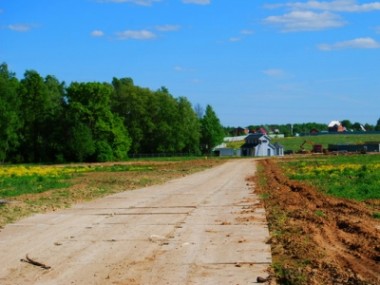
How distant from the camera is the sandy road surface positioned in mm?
9695

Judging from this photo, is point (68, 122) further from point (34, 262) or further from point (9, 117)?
point (34, 262)

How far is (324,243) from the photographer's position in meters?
12.0

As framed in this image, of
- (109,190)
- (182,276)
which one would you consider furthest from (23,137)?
(182,276)

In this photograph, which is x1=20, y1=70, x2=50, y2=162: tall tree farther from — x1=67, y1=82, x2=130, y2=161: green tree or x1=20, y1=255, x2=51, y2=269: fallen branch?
x1=20, y1=255, x2=51, y2=269: fallen branch

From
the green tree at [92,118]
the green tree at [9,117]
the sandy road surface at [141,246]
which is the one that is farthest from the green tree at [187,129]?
the sandy road surface at [141,246]

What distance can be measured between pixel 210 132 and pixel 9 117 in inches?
2214

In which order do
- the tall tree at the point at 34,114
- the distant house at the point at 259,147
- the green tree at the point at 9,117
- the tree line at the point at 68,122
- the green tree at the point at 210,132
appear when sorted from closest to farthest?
the green tree at the point at 9,117 < the tree line at the point at 68,122 < the tall tree at the point at 34,114 < the distant house at the point at 259,147 < the green tree at the point at 210,132

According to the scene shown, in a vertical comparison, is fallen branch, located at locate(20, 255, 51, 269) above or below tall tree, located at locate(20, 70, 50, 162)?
below

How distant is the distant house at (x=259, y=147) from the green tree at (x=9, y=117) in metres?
52.0

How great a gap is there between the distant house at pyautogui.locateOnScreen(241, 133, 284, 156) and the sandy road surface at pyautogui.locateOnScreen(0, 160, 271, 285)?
108642mm

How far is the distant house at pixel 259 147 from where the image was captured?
129m

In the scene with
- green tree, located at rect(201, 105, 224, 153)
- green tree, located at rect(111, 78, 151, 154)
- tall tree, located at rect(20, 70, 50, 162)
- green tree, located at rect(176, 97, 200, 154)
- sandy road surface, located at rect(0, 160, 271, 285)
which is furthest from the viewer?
green tree, located at rect(201, 105, 224, 153)

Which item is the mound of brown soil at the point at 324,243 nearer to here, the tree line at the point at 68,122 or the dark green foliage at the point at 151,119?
the tree line at the point at 68,122

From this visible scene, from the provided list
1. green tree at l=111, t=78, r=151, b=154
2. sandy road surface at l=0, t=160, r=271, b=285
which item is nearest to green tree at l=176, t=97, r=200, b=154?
green tree at l=111, t=78, r=151, b=154
